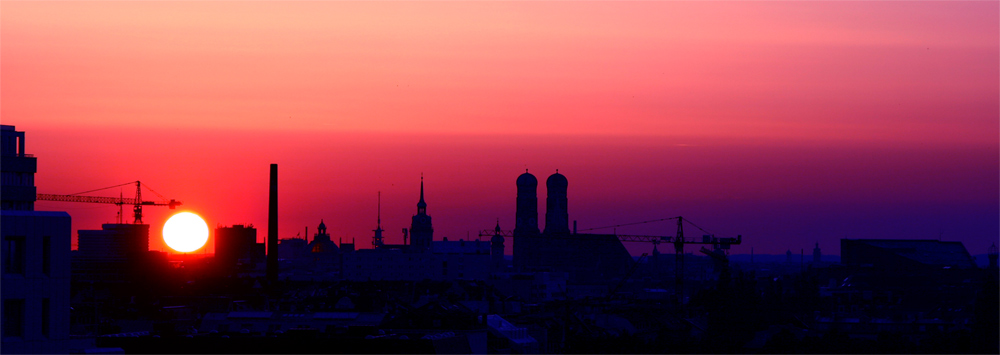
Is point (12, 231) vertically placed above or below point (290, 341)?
above

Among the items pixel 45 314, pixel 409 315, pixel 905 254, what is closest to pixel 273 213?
pixel 409 315

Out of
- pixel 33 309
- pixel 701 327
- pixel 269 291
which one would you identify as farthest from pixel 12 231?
pixel 269 291

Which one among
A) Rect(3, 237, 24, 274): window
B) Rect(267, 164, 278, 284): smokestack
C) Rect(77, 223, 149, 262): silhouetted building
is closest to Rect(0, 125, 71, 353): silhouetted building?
Rect(3, 237, 24, 274): window

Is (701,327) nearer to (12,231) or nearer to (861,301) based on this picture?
(861,301)

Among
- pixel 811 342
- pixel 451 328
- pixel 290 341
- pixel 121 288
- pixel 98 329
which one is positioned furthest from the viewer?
pixel 121 288

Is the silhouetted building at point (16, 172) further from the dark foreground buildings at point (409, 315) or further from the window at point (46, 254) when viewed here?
the window at point (46, 254)

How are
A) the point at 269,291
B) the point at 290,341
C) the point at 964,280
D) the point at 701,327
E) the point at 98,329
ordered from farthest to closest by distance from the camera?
the point at 964,280 < the point at 269,291 < the point at 701,327 < the point at 98,329 < the point at 290,341

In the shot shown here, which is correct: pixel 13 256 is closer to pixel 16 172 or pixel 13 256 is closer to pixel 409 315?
pixel 409 315

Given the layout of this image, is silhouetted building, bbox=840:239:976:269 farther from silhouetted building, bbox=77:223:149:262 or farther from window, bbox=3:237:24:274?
window, bbox=3:237:24:274
